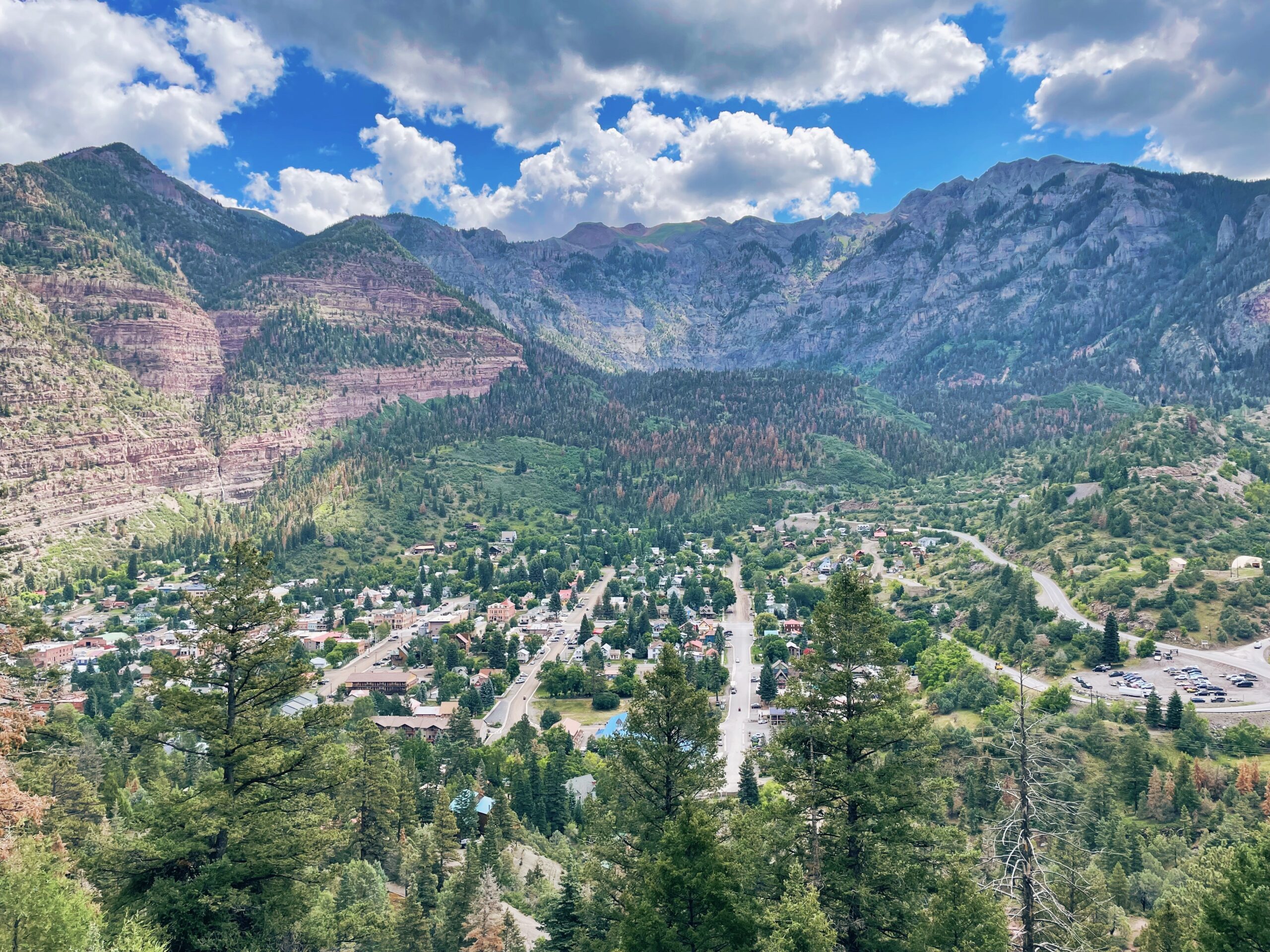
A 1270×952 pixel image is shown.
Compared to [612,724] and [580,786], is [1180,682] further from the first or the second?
[580,786]

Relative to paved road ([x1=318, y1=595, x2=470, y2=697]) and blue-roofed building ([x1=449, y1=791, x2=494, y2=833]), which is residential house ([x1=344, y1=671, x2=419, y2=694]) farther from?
blue-roofed building ([x1=449, y1=791, x2=494, y2=833])

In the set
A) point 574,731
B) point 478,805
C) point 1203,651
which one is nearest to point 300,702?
point 574,731

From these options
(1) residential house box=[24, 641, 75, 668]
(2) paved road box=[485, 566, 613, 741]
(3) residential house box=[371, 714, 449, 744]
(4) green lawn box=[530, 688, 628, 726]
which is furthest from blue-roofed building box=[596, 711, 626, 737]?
(1) residential house box=[24, 641, 75, 668]

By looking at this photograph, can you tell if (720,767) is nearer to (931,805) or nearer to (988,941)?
(931,805)

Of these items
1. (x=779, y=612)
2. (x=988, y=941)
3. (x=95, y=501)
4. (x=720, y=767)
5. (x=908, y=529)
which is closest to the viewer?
(x=988, y=941)

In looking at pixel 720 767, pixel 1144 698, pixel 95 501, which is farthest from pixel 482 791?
pixel 95 501

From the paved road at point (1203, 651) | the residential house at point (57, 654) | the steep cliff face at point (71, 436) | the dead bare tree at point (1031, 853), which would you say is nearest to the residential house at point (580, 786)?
the dead bare tree at point (1031, 853)
